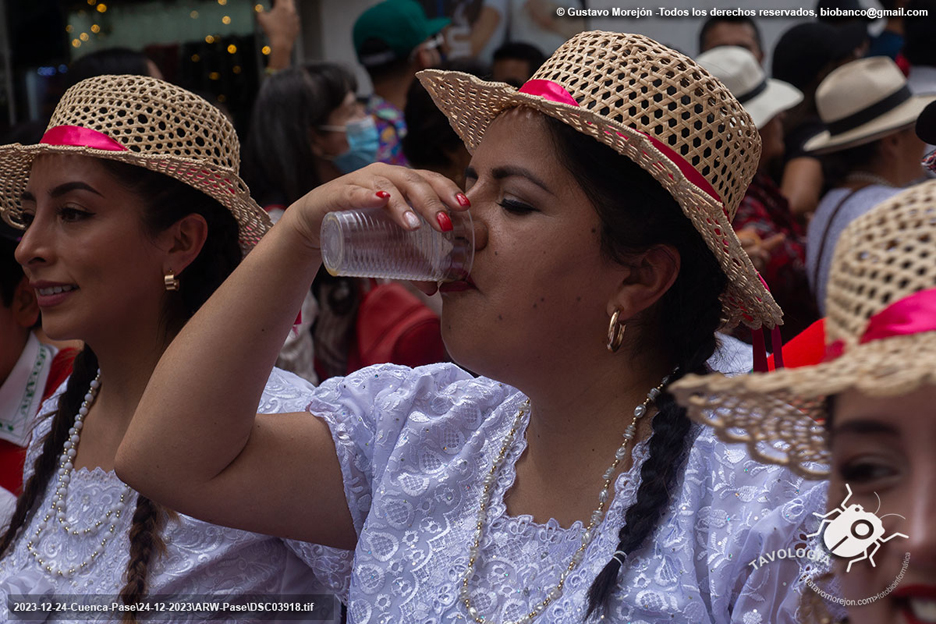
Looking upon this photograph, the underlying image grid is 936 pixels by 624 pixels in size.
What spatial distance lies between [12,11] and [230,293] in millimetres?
5679

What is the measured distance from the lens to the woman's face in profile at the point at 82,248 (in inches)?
92.4

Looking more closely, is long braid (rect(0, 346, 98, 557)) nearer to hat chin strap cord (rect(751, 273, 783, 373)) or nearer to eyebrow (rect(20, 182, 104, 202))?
eyebrow (rect(20, 182, 104, 202))

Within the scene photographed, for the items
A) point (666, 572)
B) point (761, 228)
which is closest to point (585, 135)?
point (666, 572)

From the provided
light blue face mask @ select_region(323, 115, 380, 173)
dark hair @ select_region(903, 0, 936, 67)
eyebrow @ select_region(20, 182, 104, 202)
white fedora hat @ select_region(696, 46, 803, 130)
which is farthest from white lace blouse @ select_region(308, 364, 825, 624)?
dark hair @ select_region(903, 0, 936, 67)

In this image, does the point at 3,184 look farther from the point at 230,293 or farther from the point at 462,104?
the point at 462,104

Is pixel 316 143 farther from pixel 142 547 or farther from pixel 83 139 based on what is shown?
pixel 142 547

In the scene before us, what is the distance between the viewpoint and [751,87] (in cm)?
441

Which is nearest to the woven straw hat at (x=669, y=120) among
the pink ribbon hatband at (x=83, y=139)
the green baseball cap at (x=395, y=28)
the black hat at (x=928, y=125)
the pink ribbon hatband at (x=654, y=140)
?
the pink ribbon hatband at (x=654, y=140)

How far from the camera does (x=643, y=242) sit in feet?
5.69

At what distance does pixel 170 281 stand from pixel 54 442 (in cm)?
57

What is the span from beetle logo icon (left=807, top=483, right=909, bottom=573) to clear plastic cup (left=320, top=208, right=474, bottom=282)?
2.78 feet

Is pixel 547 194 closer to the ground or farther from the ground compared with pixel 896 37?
farther from the ground

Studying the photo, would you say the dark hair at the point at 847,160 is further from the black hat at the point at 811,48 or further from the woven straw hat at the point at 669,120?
the woven straw hat at the point at 669,120

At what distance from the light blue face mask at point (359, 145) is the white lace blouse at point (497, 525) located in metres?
2.02
